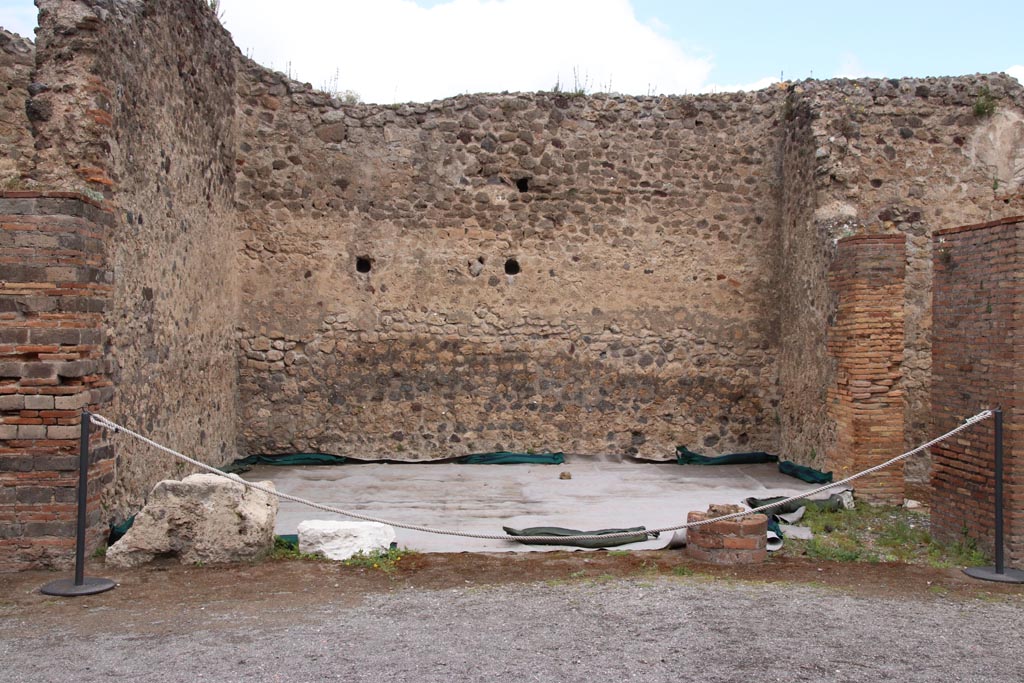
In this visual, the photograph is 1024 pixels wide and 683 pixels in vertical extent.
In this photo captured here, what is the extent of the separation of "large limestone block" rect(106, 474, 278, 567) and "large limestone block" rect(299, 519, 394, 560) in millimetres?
276

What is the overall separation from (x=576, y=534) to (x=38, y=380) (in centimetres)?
369

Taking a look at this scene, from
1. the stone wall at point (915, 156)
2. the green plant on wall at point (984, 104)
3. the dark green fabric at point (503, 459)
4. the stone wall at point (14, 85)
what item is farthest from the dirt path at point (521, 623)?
the green plant on wall at point (984, 104)

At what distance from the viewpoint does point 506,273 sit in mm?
10266

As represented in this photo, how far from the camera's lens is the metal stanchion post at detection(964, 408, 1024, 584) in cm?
547

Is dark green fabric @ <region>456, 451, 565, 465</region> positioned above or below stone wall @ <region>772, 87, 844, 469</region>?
below

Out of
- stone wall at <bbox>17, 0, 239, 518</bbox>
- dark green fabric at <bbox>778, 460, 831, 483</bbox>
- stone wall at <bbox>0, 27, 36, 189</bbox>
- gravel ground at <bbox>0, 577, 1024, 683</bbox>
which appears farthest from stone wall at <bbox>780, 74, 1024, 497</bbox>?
stone wall at <bbox>0, 27, 36, 189</bbox>

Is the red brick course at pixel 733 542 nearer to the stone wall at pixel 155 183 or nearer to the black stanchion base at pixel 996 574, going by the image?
→ the black stanchion base at pixel 996 574

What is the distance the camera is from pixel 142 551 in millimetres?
5703

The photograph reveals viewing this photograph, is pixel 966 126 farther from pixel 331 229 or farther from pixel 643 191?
pixel 331 229

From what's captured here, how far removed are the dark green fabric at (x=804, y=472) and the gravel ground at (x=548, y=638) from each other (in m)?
3.60

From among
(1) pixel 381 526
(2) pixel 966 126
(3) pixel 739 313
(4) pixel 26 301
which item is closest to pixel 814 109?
(2) pixel 966 126

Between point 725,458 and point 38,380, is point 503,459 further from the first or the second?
point 38,380

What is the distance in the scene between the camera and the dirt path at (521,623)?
3.93m

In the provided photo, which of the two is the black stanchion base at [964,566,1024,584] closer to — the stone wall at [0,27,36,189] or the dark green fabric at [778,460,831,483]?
the dark green fabric at [778,460,831,483]
